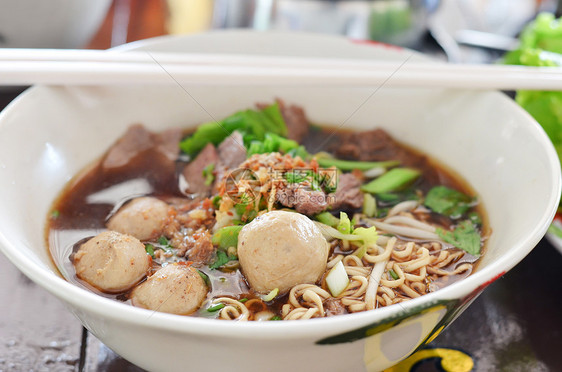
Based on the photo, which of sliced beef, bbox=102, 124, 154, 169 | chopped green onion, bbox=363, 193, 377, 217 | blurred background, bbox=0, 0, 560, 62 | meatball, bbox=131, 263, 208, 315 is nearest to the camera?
meatball, bbox=131, 263, 208, 315

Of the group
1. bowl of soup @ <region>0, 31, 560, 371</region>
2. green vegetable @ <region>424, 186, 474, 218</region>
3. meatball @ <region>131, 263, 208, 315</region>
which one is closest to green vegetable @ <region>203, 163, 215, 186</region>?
bowl of soup @ <region>0, 31, 560, 371</region>

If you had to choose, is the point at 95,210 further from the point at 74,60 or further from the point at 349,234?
the point at 349,234

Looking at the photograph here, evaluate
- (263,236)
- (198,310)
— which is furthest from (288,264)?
(198,310)

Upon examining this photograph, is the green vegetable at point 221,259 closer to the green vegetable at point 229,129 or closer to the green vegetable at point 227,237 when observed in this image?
the green vegetable at point 227,237

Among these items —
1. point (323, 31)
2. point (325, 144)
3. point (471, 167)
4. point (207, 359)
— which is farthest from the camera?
point (323, 31)

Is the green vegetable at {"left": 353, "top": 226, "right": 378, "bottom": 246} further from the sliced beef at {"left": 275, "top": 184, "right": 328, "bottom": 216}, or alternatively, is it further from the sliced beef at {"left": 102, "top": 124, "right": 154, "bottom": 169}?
the sliced beef at {"left": 102, "top": 124, "right": 154, "bottom": 169}

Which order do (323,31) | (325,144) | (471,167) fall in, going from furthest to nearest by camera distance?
(323,31) < (325,144) < (471,167)

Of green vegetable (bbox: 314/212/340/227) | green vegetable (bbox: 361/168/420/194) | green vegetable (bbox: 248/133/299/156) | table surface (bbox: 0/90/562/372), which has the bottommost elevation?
table surface (bbox: 0/90/562/372)
